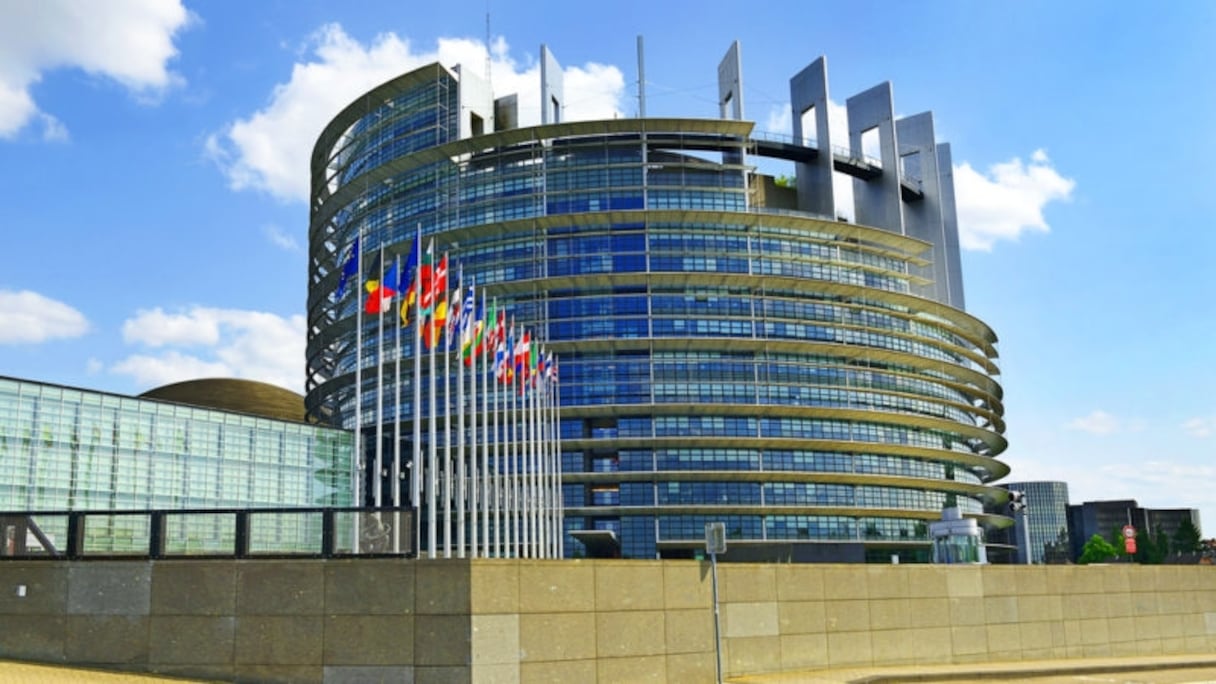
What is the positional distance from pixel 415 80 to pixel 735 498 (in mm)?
45519

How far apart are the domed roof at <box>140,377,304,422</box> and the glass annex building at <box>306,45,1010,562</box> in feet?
58.7

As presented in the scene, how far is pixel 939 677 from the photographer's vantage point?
26859mm

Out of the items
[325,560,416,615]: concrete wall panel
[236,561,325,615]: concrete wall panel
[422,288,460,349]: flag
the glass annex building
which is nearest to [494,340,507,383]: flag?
[422,288,460,349]: flag

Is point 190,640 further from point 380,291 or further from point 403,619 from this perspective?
point 380,291

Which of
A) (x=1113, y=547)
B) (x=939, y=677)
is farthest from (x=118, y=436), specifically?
(x=1113, y=547)

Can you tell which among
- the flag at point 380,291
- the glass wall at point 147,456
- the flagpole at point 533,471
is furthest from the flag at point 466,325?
the glass wall at point 147,456

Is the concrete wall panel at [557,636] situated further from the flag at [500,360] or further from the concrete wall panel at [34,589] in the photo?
the flag at [500,360]

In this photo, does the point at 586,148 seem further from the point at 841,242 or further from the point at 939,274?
the point at 939,274

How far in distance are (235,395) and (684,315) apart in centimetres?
5359

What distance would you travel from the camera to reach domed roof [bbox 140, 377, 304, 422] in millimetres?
116625

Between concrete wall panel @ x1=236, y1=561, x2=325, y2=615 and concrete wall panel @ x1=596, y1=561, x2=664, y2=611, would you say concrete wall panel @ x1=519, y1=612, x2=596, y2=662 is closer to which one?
concrete wall panel @ x1=596, y1=561, x2=664, y2=611

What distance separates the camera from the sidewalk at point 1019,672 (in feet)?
84.8

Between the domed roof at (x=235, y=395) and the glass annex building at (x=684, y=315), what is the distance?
17.9m

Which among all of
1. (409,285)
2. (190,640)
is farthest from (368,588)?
(409,285)
